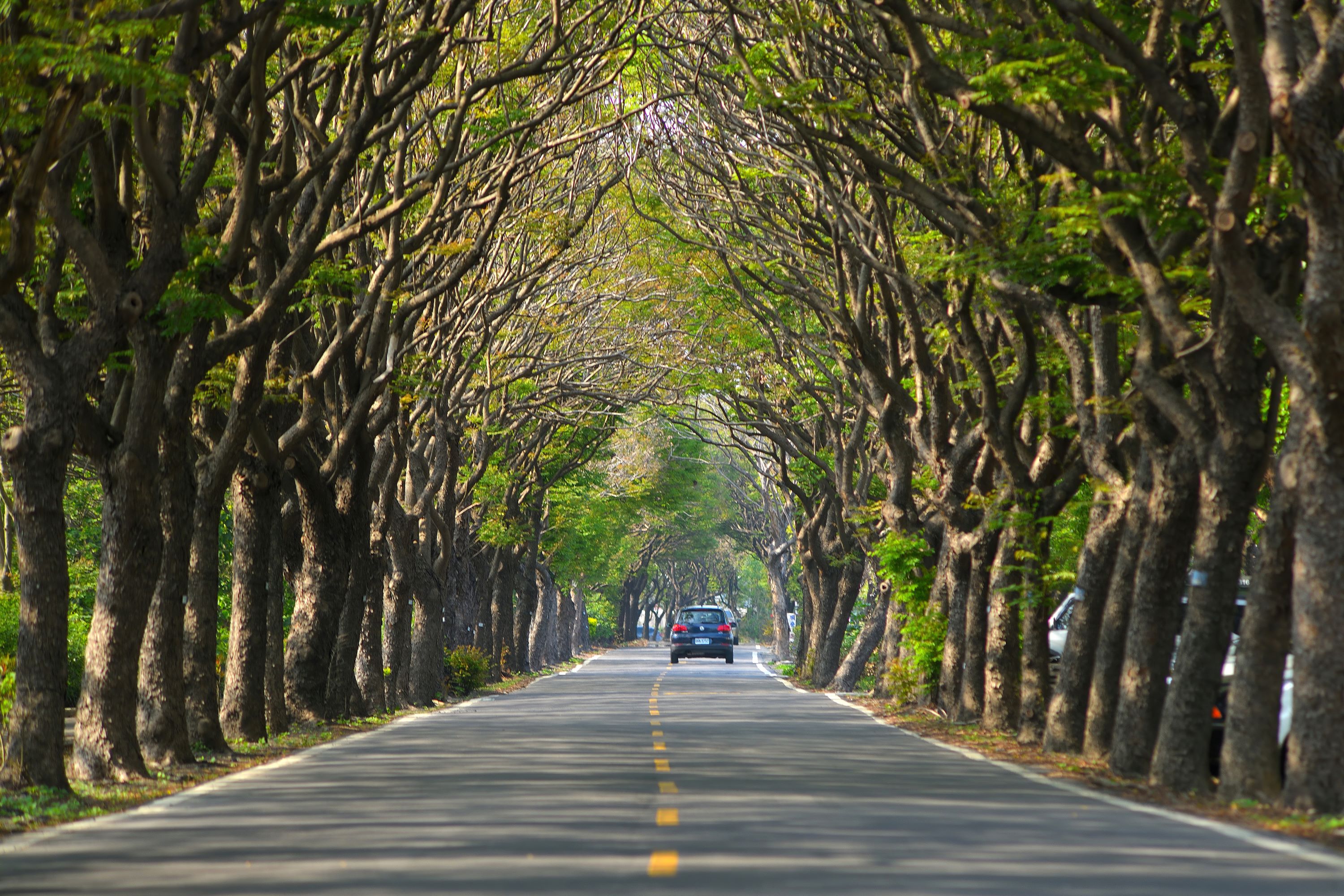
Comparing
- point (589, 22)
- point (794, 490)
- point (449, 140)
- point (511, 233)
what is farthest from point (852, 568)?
point (449, 140)

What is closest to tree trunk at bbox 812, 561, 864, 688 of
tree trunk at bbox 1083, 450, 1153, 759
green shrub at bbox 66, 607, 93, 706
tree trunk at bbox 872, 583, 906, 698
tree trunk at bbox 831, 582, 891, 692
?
tree trunk at bbox 831, 582, 891, 692

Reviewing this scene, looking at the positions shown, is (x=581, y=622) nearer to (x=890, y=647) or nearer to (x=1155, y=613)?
(x=890, y=647)

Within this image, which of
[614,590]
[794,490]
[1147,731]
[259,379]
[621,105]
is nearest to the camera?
[1147,731]

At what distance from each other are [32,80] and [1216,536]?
9.95 m

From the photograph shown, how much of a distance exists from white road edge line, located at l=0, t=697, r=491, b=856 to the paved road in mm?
50

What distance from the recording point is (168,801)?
1252cm

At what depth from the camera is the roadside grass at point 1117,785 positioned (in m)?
10.6

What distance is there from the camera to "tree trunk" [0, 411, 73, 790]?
12.5 meters

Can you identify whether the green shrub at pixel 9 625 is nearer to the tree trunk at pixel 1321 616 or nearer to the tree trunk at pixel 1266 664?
the tree trunk at pixel 1266 664

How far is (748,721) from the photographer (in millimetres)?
22578

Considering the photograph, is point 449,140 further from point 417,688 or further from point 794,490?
point 794,490

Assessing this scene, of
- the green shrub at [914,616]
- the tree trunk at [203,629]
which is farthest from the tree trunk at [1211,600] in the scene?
the green shrub at [914,616]

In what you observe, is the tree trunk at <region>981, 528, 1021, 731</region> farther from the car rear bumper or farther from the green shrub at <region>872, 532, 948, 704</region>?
the car rear bumper

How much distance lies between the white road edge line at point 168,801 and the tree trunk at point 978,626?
8.00 meters
